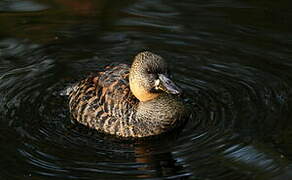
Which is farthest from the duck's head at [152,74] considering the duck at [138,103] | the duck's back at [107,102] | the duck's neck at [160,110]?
the duck's back at [107,102]

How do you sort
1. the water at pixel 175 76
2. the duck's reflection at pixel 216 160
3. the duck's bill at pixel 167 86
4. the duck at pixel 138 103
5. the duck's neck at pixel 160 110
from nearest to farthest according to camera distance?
the duck's reflection at pixel 216 160 < the water at pixel 175 76 < the duck's bill at pixel 167 86 < the duck at pixel 138 103 < the duck's neck at pixel 160 110

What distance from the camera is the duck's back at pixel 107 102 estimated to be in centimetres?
766

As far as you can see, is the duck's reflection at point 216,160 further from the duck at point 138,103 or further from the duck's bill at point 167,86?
the duck's bill at point 167,86

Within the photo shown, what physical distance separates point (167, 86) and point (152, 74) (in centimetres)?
22

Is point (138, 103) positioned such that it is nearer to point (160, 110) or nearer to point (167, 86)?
point (160, 110)

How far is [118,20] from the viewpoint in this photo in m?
10.4

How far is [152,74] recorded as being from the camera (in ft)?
24.4

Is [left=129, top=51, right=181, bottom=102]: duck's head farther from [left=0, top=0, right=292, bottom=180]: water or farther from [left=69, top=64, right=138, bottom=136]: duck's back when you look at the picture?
[left=0, top=0, right=292, bottom=180]: water

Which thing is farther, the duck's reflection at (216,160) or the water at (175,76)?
the water at (175,76)

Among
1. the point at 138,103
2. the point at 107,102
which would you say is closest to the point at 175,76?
the point at 138,103

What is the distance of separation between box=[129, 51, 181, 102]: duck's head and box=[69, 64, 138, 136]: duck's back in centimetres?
31

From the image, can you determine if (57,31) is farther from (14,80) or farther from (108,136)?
(108,136)

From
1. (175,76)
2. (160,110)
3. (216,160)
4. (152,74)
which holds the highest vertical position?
(152,74)

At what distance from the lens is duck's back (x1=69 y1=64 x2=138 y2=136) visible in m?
7.66
